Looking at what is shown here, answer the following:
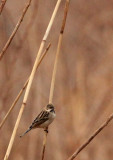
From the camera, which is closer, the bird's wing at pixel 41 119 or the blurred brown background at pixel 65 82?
the bird's wing at pixel 41 119

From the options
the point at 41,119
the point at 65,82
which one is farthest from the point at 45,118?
the point at 65,82

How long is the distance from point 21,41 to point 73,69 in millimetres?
730

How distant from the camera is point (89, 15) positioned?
415 centimetres

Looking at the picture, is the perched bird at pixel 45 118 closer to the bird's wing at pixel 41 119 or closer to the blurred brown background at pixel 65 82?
the bird's wing at pixel 41 119

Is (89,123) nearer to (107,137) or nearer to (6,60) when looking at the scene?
(107,137)

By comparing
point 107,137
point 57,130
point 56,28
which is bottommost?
point 107,137

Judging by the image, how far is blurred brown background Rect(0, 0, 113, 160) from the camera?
12.2 ft

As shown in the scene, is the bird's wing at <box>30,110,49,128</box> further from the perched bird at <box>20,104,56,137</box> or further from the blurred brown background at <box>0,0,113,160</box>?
the blurred brown background at <box>0,0,113,160</box>

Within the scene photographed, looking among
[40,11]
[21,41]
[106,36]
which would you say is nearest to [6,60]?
[21,41]

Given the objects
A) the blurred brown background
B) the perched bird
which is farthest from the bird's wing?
the blurred brown background

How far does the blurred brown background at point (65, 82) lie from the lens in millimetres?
3715

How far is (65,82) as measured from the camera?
12.6ft

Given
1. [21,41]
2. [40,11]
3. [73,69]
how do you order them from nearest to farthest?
[21,41], [40,11], [73,69]

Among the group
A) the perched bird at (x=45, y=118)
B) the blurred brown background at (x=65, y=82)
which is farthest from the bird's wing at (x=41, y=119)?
the blurred brown background at (x=65, y=82)
